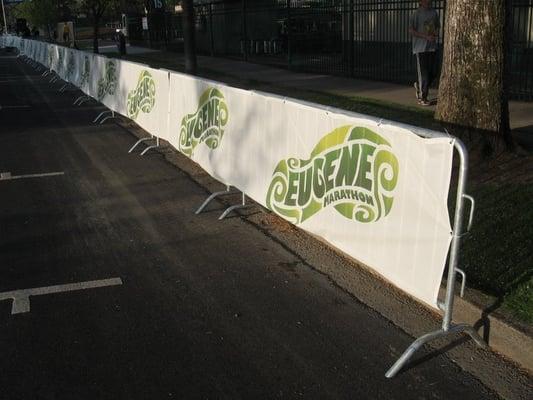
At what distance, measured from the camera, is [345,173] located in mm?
4535

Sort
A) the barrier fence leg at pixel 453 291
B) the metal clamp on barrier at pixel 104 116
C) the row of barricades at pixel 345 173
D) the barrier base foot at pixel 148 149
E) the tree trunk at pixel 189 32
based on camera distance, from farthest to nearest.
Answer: the tree trunk at pixel 189 32 → the metal clamp on barrier at pixel 104 116 → the barrier base foot at pixel 148 149 → the row of barricades at pixel 345 173 → the barrier fence leg at pixel 453 291

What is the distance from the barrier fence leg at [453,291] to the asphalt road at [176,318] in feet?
0.34

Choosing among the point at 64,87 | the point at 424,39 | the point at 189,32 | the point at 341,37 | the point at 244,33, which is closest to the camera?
the point at 424,39

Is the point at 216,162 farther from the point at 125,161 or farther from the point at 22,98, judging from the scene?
the point at 22,98

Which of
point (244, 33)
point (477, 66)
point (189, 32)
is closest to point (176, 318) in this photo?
point (477, 66)

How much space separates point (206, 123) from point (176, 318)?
135 inches

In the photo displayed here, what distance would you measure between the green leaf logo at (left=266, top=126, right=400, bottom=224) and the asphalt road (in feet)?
1.75

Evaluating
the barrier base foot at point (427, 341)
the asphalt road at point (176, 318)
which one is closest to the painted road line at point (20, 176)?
the asphalt road at point (176, 318)

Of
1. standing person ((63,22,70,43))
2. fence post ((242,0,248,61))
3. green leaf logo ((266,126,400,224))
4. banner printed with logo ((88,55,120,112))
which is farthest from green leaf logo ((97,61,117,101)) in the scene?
standing person ((63,22,70,43))

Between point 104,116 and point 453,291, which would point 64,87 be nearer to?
point 104,116

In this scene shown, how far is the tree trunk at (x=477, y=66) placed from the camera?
698 centimetres

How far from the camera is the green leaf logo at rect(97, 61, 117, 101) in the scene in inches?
508

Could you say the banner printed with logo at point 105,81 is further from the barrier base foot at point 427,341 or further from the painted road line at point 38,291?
the barrier base foot at point 427,341

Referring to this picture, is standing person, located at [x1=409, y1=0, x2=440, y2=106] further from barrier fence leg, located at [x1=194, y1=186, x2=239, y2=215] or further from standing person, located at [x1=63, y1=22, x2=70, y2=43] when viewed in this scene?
standing person, located at [x1=63, y1=22, x2=70, y2=43]
